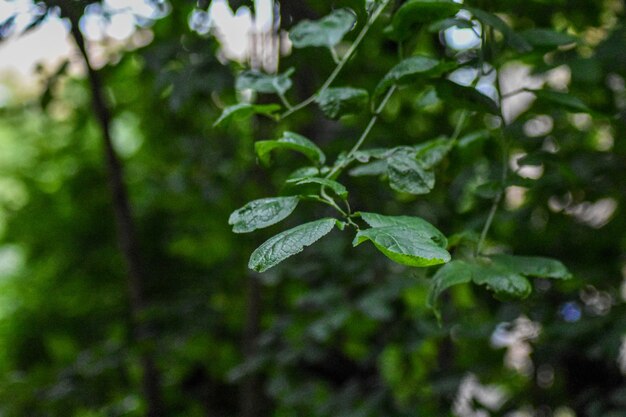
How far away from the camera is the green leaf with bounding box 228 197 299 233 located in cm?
55

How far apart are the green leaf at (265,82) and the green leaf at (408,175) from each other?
168 millimetres

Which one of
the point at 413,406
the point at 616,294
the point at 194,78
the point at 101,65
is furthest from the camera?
the point at 616,294

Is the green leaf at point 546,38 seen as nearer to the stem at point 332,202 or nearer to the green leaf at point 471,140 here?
the green leaf at point 471,140

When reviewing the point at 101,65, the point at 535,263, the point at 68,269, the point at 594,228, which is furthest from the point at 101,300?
the point at 535,263

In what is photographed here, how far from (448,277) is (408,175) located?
10 centimetres

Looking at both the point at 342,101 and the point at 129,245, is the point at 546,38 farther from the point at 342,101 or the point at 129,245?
the point at 129,245

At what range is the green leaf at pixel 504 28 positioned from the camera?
0.67 meters

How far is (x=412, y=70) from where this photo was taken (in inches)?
25.1

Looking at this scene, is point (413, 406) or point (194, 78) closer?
point (194, 78)

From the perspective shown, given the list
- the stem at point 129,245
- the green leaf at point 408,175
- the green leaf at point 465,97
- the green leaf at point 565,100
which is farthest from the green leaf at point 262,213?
the stem at point 129,245

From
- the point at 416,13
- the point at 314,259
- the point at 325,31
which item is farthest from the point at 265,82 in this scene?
the point at 314,259

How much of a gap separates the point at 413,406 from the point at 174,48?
2.54 feet

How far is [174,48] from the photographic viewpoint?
1196 millimetres

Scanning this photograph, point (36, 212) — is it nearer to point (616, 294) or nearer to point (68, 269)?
point (68, 269)
